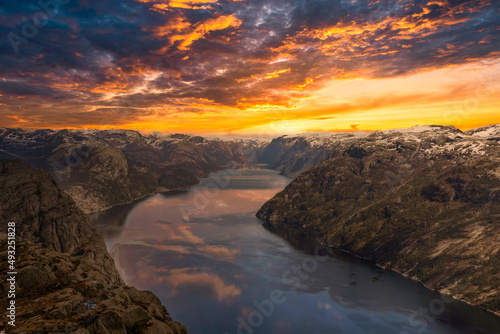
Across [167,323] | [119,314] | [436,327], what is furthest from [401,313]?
[119,314]

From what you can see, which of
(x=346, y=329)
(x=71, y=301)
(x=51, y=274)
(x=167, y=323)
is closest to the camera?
(x=71, y=301)

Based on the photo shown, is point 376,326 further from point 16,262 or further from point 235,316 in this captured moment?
point 16,262

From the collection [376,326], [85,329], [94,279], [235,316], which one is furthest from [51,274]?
[376,326]

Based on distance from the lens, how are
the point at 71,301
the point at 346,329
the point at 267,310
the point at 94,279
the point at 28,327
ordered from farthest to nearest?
1. the point at 267,310
2. the point at 346,329
3. the point at 94,279
4. the point at 71,301
5. the point at 28,327

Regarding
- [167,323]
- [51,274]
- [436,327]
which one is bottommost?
[436,327]

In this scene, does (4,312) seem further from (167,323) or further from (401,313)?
(401,313)

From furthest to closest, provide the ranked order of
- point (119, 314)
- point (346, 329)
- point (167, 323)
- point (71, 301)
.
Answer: point (346, 329), point (167, 323), point (71, 301), point (119, 314)

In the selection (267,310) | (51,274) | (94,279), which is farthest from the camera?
(267,310)

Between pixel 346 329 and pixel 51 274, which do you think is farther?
pixel 346 329

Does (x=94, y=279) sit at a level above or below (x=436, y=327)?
above
